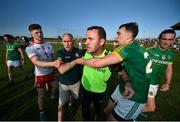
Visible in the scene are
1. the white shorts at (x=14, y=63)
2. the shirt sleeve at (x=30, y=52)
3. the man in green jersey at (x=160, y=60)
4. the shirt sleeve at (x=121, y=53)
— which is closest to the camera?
the shirt sleeve at (x=121, y=53)

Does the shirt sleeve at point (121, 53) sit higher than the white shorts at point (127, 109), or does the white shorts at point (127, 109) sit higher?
the shirt sleeve at point (121, 53)

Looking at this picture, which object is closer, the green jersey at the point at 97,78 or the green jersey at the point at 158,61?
the green jersey at the point at 97,78

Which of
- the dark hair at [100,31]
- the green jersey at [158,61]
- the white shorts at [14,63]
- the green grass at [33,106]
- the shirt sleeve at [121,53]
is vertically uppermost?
the dark hair at [100,31]

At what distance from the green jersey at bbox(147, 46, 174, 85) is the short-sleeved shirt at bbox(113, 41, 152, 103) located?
2511 millimetres

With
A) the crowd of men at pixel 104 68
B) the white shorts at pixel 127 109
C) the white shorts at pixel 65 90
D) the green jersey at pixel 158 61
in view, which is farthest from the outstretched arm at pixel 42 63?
the green jersey at pixel 158 61

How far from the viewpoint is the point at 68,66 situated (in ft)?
13.8

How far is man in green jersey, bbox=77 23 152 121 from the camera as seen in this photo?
3.07 m

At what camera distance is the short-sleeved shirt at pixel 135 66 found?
3.08 meters

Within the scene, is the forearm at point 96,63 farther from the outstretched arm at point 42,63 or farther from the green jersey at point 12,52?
the green jersey at point 12,52

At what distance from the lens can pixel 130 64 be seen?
10.5ft

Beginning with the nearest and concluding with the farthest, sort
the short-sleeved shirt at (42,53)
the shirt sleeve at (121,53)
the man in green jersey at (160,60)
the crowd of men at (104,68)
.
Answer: the shirt sleeve at (121,53) < the crowd of men at (104,68) < the short-sleeved shirt at (42,53) < the man in green jersey at (160,60)

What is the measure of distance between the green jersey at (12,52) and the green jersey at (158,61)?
24.5ft

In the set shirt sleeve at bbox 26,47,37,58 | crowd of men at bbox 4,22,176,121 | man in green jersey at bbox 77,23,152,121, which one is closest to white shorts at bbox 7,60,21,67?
crowd of men at bbox 4,22,176,121

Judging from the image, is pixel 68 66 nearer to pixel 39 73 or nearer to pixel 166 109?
pixel 39 73
